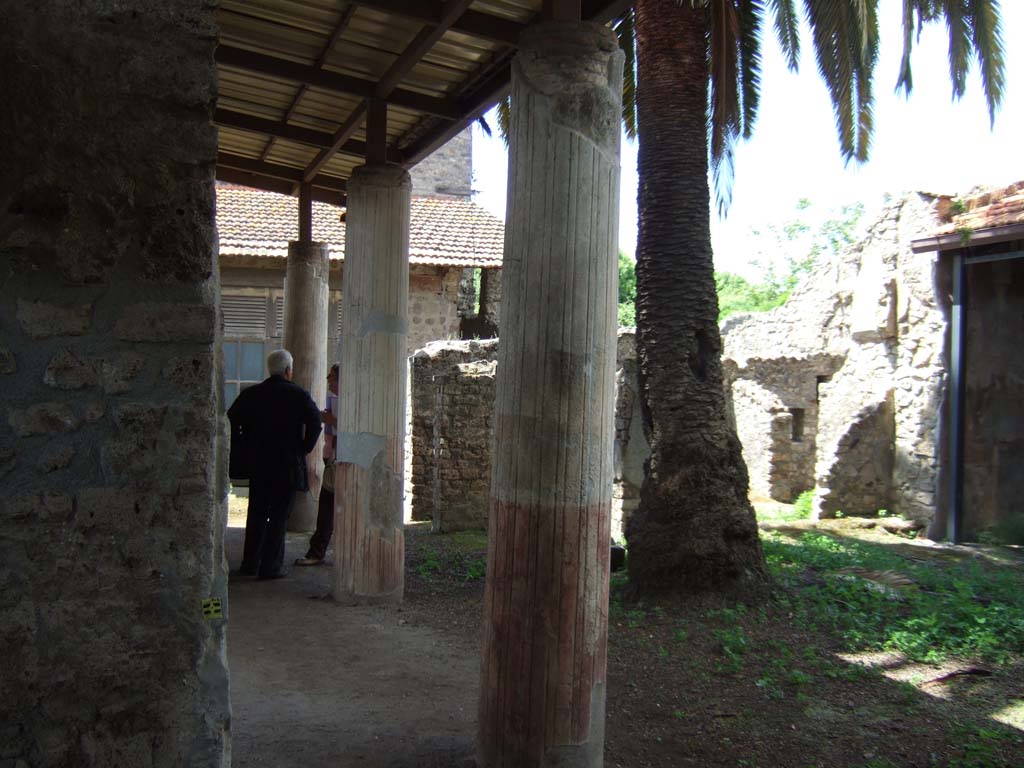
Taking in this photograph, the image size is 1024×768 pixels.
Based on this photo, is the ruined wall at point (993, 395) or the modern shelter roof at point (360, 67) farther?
the ruined wall at point (993, 395)

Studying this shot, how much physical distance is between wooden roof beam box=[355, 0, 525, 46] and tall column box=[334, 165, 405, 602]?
1799 mm

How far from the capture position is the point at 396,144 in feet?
25.4

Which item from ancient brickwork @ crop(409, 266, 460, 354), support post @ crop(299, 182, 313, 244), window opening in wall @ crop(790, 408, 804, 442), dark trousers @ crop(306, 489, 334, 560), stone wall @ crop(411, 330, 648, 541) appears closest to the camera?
Result: dark trousers @ crop(306, 489, 334, 560)

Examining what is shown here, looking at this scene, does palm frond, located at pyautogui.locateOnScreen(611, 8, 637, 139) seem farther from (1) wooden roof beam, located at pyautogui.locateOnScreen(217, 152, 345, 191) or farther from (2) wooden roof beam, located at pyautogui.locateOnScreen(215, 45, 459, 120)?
(1) wooden roof beam, located at pyautogui.locateOnScreen(217, 152, 345, 191)

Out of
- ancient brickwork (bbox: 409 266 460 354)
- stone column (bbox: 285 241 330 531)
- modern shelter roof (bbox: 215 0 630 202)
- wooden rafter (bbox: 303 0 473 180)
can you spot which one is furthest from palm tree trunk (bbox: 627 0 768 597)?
ancient brickwork (bbox: 409 266 460 354)

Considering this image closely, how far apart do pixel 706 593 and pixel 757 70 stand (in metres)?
5.66

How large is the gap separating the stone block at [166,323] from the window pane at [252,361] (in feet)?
39.6

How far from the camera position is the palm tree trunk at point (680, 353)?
675 centimetres

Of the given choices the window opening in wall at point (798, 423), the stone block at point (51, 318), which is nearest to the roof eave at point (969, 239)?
the window opening in wall at point (798, 423)

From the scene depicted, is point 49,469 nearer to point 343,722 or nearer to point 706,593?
point 343,722

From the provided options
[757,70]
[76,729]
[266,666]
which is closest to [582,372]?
[76,729]

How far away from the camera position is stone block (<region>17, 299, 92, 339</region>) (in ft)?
8.15

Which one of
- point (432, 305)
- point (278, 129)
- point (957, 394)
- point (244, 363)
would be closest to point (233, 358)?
point (244, 363)

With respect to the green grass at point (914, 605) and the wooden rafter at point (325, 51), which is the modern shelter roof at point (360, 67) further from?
the green grass at point (914, 605)
